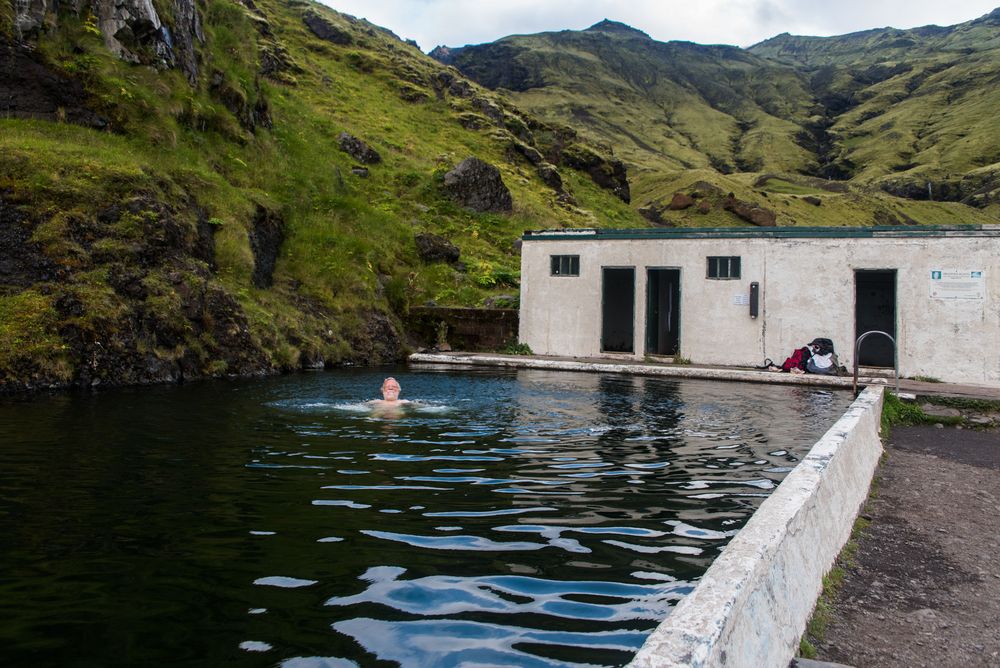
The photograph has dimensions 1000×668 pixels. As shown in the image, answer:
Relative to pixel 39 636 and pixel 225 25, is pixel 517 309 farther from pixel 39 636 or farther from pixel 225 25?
pixel 39 636

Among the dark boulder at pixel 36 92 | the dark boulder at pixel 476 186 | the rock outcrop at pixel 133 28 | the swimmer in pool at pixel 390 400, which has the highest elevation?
the rock outcrop at pixel 133 28

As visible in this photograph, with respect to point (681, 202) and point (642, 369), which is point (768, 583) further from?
point (681, 202)

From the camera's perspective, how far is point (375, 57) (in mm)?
59281

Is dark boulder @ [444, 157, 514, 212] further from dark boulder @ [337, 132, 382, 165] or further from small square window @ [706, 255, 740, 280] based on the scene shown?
small square window @ [706, 255, 740, 280]

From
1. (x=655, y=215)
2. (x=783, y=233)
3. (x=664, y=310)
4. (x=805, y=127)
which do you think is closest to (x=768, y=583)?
(x=783, y=233)

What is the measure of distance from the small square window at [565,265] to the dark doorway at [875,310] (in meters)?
10.3

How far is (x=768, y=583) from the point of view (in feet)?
11.5

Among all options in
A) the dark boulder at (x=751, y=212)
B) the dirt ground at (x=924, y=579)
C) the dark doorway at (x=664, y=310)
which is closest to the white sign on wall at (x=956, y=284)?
the dark doorway at (x=664, y=310)

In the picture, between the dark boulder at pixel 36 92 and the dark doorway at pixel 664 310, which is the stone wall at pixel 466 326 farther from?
the dark boulder at pixel 36 92

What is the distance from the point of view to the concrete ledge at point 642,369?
18562mm

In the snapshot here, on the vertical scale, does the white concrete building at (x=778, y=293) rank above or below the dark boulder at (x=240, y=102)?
below

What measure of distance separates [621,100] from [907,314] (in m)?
171

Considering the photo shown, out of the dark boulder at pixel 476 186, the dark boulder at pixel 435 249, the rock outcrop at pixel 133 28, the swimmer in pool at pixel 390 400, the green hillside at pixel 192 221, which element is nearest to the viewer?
the swimmer in pool at pixel 390 400

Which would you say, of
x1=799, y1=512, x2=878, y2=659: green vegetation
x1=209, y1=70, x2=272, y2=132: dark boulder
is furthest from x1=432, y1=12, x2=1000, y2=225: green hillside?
x1=799, y1=512, x2=878, y2=659: green vegetation
